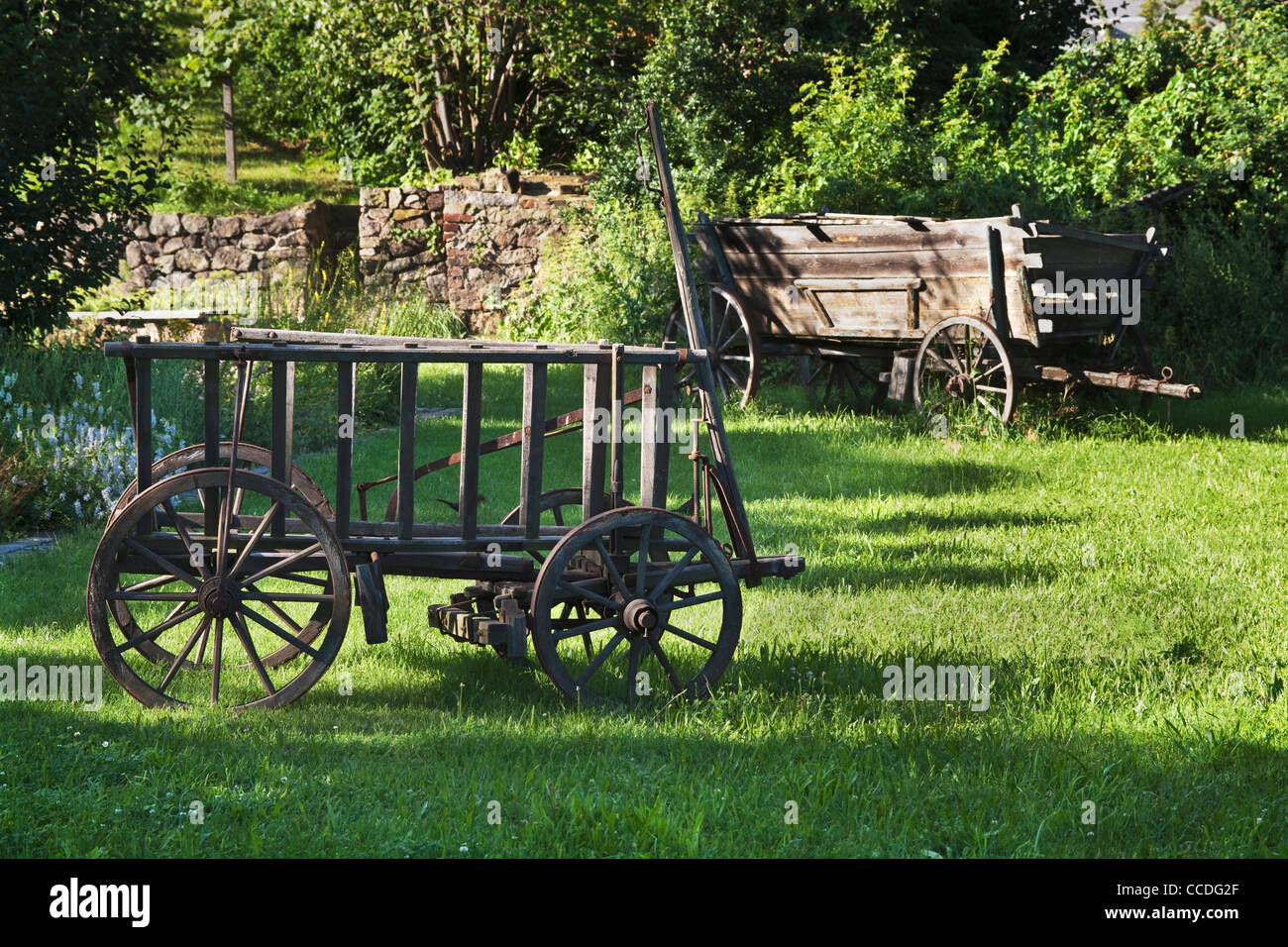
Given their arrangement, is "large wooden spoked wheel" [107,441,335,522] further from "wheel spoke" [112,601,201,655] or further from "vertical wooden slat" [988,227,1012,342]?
"vertical wooden slat" [988,227,1012,342]

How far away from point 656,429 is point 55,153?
661 cm

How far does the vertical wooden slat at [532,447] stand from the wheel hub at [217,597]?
1001 mm

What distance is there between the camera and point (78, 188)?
8.97 metres

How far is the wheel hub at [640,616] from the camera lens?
4188 mm

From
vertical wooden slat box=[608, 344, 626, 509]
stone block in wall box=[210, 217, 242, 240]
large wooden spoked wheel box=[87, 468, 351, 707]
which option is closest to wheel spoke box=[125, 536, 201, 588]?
large wooden spoked wheel box=[87, 468, 351, 707]

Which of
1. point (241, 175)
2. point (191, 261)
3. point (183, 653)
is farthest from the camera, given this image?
point (241, 175)

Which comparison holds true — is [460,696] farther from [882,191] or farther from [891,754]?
[882,191]

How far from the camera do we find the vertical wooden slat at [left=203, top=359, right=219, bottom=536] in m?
4.16

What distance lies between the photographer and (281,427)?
4.28 meters

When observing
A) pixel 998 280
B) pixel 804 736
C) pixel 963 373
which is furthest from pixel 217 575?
pixel 963 373

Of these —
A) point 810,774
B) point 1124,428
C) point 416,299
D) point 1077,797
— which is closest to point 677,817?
point 810,774

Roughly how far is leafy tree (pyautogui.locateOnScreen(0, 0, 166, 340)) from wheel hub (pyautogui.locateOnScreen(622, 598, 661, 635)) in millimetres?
6313

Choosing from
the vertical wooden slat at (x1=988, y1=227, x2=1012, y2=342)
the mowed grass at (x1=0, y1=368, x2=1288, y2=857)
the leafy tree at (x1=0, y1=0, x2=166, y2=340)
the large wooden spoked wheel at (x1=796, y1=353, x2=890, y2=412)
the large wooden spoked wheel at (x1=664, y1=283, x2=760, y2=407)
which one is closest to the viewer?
the mowed grass at (x1=0, y1=368, x2=1288, y2=857)

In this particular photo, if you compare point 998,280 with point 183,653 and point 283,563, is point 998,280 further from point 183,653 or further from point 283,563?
point 183,653
